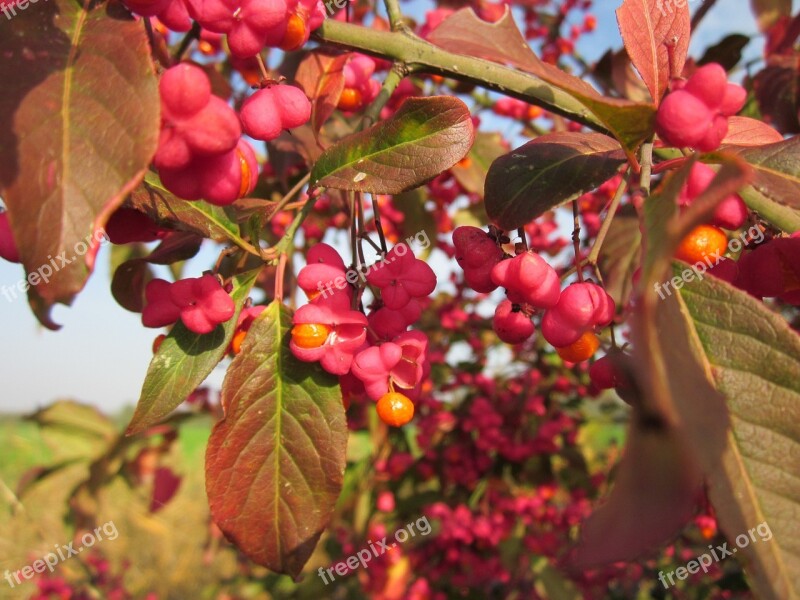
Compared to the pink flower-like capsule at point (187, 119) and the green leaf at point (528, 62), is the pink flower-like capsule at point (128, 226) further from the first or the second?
the green leaf at point (528, 62)

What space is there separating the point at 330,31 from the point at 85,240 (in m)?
0.63

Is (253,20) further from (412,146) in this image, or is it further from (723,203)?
(723,203)

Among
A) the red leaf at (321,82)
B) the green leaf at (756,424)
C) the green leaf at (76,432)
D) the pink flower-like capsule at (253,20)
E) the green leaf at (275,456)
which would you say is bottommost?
the green leaf at (756,424)

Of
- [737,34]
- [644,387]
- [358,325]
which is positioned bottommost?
[644,387]

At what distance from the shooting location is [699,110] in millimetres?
665

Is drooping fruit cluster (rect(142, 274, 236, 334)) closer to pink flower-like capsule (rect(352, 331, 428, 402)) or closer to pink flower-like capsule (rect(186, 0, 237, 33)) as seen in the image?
pink flower-like capsule (rect(352, 331, 428, 402))

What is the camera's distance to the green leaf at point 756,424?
54 cm

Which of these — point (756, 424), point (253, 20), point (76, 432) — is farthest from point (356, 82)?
point (76, 432)

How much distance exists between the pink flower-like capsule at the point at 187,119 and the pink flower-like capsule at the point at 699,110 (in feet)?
1.56

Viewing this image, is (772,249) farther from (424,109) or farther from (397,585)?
(397,585)

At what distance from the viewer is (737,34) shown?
1.80 metres

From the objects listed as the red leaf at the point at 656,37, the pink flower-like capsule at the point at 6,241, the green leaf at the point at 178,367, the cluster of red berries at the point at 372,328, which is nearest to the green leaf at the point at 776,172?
the red leaf at the point at 656,37

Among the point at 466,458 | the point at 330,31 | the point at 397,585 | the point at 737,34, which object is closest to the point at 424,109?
the point at 330,31

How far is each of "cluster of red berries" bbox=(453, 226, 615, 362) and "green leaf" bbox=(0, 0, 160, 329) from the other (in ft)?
1.54
